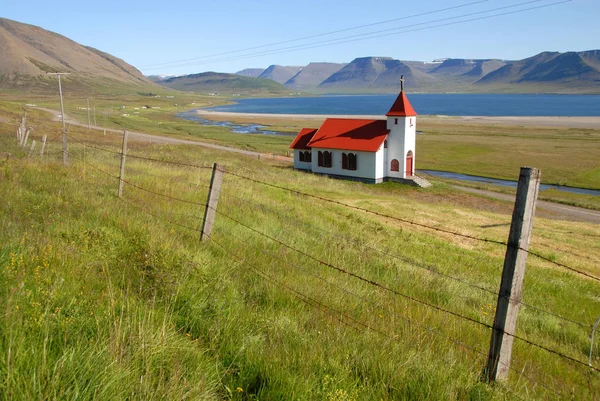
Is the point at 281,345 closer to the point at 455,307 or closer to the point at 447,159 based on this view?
the point at 455,307

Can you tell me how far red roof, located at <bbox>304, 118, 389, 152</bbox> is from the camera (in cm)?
4575

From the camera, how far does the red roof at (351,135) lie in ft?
150

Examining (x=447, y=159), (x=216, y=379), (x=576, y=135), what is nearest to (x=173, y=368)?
(x=216, y=379)

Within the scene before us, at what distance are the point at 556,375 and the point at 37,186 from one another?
1008 cm

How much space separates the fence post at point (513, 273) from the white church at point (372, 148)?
40723mm

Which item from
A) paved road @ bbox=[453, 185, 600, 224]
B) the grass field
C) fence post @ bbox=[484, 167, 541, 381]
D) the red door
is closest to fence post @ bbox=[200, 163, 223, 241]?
the grass field

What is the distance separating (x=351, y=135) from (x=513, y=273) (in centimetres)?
4428

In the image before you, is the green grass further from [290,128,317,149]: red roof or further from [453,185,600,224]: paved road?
[290,128,317,149]: red roof

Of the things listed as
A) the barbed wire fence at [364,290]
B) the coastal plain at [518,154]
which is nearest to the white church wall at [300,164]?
the coastal plain at [518,154]

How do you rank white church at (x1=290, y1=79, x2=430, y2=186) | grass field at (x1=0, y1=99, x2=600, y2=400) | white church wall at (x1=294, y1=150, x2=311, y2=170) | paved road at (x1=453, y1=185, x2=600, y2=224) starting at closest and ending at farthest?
grass field at (x1=0, y1=99, x2=600, y2=400) → paved road at (x1=453, y1=185, x2=600, y2=224) → white church at (x1=290, y1=79, x2=430, y2=186) → white church wall at (x1=294, y1=150, x2=311, y2=170)

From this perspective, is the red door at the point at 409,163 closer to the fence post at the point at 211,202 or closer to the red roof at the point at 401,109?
the red roof at the point at 401,109

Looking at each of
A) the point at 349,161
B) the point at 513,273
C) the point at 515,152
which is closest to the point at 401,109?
the point at 349,161

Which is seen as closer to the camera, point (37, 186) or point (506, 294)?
point (506, 294)

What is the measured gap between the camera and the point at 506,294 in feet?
14.4
